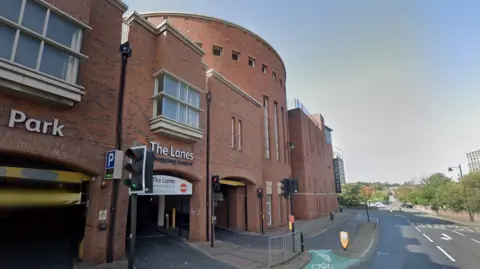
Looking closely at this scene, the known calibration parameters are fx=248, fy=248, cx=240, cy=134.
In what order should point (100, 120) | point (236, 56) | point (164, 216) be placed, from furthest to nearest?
point (236, 56), point (164, 216), point (100, 120)

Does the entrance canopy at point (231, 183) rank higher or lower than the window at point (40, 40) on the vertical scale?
lower

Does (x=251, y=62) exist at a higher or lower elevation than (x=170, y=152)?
higher

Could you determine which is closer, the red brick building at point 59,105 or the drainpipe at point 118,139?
the red brick building at point 59,105

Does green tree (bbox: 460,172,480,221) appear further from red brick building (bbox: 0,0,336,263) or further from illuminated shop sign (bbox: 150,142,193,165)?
illuminated shop sign (bbox: 150,142,193,165)

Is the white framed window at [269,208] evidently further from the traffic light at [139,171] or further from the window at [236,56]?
the traffic light at [139,171]

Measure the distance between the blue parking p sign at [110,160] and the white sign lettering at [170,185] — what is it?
8.68ft

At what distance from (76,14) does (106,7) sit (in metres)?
2.22

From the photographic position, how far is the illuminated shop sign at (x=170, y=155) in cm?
1095

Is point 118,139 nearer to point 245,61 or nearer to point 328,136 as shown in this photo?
point 245,61

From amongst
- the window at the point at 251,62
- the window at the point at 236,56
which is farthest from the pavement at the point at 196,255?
the window at the point at 251,62

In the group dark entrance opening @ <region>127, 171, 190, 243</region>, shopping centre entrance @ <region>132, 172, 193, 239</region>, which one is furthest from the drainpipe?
dark entrance opening @ <region>127, 171, 190, 243</region>

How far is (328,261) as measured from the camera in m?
11.0

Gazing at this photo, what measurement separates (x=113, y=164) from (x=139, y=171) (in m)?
4.06

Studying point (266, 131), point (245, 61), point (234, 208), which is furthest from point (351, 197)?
point (234, 208)
